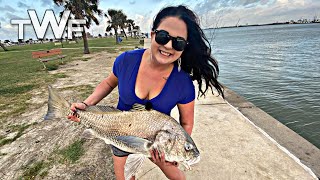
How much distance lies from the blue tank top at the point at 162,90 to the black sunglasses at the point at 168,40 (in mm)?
236

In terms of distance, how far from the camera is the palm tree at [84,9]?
22172 millimetres

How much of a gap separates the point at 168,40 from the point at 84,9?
2419cm

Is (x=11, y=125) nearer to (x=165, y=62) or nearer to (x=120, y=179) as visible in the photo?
(x=120, y=179)

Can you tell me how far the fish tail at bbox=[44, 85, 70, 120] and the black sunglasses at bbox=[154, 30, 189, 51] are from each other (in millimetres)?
1126

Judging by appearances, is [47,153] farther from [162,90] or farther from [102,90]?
[162,90]

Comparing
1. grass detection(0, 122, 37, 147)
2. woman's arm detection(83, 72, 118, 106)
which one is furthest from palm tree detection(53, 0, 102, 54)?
woman's arm detection(83, 72, 118, 106)

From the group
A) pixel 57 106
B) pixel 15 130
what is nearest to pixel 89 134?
pixel 57 106

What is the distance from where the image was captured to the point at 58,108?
218 centimetres

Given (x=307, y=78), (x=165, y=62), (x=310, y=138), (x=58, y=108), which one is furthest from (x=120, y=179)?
(x=307, y=78)

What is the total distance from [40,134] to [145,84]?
12.5 feet

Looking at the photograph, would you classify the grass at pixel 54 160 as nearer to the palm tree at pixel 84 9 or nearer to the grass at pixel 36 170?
the grass at pixel 36 170

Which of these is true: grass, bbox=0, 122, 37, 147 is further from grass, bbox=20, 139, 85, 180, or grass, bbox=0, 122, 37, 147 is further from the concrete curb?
the concrete curb

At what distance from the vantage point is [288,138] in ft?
13.9

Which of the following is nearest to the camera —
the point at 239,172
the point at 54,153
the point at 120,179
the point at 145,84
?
the point at 145,84
